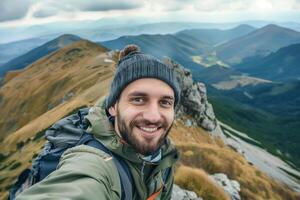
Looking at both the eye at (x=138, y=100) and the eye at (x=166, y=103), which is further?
the eye at (x=166, y=103)

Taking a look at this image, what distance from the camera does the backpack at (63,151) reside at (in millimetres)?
4729

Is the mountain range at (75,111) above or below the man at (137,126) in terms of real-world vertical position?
below

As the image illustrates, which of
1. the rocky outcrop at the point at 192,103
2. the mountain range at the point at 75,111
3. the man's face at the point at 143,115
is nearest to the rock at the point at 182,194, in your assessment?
the mountain range at the point at 75,111

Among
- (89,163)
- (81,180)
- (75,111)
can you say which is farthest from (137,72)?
(75,111)

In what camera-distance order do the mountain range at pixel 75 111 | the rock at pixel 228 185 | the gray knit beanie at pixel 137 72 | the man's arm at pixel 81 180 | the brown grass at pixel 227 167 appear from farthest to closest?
the brown grass at pixel 227 167
the mountain range at pixel 75 111
the rock at pixel 228 185
the gray knit beanie at pixel 137 72
the man's arm at pixel 81 180

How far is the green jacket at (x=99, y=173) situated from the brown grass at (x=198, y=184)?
12.9 m

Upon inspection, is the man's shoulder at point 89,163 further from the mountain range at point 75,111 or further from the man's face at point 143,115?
the mountain range at point 75,111

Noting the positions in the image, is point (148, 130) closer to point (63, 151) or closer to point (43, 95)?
point (63, 151)

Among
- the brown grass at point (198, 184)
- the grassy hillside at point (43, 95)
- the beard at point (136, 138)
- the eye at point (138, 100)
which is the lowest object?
the grassy hillside at point (43, 95)

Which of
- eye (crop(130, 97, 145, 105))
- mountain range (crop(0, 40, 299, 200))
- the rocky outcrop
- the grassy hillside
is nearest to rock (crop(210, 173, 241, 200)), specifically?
mountain range (crop(0, 40, 299, 200))

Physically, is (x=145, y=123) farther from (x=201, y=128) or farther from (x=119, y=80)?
(x=201, y=128)

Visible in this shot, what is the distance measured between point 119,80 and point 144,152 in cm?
117

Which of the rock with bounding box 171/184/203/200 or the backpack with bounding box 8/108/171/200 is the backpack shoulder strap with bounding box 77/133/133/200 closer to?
the backpack with bounding box 8/108/171/200

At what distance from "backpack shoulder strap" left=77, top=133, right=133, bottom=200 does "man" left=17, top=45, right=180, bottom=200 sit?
0.06m
